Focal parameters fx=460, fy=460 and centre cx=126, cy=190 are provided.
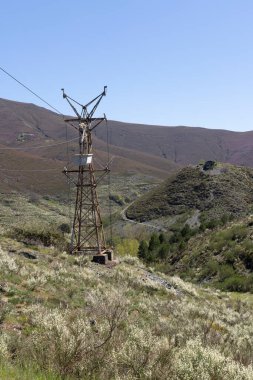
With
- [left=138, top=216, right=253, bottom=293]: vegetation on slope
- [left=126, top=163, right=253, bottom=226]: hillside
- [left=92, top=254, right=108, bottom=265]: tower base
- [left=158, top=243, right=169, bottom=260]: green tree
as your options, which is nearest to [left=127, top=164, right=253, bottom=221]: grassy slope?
[left=126, top=163, right=253, bottom=226]: hillside

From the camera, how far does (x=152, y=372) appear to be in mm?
6242

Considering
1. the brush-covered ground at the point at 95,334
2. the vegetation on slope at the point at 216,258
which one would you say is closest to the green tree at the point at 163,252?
the vegetation on slope at the point at 216,258

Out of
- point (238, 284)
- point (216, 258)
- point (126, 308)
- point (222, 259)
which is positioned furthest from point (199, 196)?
point (126, 308)

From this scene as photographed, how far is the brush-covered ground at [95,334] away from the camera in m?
6.25

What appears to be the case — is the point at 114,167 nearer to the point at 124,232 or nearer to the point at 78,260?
the point at 124,232

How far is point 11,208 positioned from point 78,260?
5590 cm

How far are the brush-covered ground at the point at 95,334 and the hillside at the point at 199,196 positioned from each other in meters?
61.3

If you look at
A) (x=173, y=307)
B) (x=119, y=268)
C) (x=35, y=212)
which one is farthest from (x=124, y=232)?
(x=173, y=307)

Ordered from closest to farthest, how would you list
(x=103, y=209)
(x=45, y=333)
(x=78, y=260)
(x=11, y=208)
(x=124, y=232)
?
(x=45, y=333) → (x=78, y=260) → (x=11, y=208) → (x=124, y=232) → (x=103, y=209)

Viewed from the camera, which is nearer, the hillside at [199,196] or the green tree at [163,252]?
the green tree at [163,252]

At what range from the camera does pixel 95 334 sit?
26.0 feet

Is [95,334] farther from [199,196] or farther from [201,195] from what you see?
[201,195]

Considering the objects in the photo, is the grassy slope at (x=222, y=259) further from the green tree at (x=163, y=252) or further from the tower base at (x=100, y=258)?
the tower base at (x=100, y=258)

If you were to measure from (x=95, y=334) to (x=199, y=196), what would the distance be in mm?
84475
